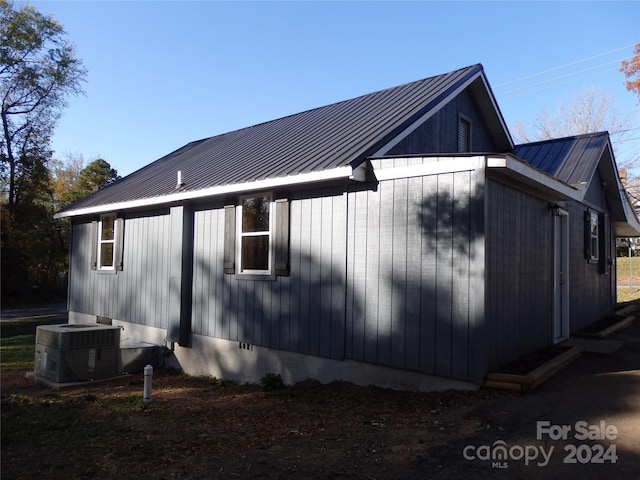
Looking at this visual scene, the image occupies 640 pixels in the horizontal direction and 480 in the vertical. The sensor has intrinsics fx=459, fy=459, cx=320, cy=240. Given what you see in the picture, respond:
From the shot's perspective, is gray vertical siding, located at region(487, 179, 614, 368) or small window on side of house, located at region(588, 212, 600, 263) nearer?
gray vertical siding, located at region(487, 179, 614, 368)

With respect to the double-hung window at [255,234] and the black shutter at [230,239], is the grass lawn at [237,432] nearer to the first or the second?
the double-hung window at [255,234]

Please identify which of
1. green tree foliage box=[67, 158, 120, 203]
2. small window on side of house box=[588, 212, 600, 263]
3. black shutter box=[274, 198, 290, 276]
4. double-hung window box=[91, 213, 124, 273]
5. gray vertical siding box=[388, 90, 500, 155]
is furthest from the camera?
green tree foliage box=[67, 158, 120, 203]

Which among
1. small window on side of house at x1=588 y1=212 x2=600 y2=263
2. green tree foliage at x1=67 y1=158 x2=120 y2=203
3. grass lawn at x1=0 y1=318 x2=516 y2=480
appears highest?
green tree foliage at x1=67 y1=158 x2=120 y2=203

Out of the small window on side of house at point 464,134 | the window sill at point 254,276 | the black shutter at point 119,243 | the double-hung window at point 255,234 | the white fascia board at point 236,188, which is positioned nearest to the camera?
the white fascia board at point 236,188

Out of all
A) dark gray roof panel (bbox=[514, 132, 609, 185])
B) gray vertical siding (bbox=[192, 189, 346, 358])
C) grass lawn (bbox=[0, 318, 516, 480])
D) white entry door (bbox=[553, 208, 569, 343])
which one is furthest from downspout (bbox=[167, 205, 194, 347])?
dark gray roof panel (bbox=[514, 132, 609, 185])

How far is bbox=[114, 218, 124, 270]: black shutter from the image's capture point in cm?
1140

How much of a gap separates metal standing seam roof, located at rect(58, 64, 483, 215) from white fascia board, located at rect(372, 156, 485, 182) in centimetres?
43

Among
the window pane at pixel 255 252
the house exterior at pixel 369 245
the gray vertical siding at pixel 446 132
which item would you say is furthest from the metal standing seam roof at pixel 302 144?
the window pane at pixel 255 252

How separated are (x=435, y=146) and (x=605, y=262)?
20.8 feet

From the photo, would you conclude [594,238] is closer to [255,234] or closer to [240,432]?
[255,234]

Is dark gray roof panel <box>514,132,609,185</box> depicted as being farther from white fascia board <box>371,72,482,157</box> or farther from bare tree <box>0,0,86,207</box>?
bare tree <box>0,0,86,207</box>

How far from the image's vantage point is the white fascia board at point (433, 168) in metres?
5.57

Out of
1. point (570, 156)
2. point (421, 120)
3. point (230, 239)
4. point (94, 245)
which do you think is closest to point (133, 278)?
point (94, 245)

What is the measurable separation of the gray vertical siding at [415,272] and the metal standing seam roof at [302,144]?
0.90m
